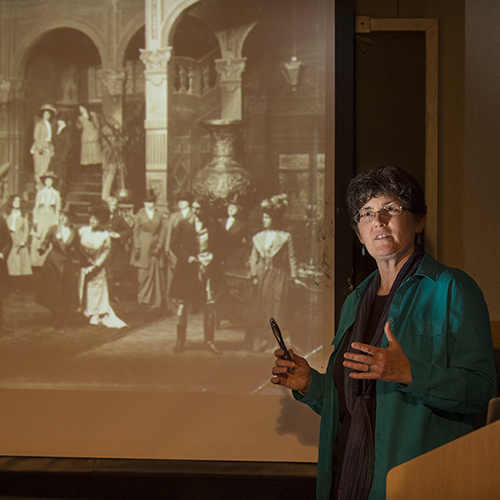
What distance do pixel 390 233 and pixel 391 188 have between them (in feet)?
0.43

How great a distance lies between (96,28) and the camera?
2.61 meters

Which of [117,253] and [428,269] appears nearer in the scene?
[428,269]

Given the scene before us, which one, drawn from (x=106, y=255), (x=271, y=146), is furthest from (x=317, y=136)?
A: (x=106, y=255)

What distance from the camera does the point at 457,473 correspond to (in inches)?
35.1

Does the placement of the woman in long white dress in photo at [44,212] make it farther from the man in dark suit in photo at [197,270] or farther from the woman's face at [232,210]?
the woman's face at [232,210]

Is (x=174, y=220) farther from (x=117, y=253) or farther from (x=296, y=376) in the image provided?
(x=296, y=376)

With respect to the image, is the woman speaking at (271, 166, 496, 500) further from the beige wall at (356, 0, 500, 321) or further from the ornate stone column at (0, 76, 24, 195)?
the ornate stone column at (0, 76, 24, 195)

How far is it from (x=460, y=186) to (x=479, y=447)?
6.11 feet

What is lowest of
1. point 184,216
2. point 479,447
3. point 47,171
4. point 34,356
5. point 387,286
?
point 34,356

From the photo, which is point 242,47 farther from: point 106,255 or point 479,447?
point 479,447

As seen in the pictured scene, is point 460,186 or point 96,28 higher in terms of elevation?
point 96,28

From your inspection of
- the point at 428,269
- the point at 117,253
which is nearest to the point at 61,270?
the point at 117,253

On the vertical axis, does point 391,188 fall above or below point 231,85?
below

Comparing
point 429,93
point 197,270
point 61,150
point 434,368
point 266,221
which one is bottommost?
point 434,368
